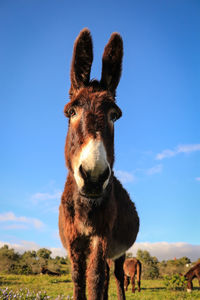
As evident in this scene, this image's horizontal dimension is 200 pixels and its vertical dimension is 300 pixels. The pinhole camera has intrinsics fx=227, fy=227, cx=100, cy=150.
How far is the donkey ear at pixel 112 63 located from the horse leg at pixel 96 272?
7.01 feet

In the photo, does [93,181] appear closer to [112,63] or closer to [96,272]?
[96,272]

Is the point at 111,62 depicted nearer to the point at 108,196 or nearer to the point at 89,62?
the point at 89,62

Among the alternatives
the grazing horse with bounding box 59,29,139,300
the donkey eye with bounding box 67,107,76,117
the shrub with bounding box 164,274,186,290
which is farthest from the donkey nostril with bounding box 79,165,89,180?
the shrub with bounding box 164,274,186,290

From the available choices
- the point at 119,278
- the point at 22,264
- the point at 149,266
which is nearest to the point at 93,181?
the point at 119,278

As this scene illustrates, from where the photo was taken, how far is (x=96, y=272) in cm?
262

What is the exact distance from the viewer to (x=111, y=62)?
3.29m

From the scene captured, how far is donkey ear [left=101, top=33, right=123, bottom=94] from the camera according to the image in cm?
322

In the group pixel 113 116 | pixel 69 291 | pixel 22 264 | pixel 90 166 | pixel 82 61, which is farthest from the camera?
pixel 22 264

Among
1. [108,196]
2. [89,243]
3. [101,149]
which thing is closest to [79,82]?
[101,149]

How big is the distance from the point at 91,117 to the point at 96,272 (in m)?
1.79

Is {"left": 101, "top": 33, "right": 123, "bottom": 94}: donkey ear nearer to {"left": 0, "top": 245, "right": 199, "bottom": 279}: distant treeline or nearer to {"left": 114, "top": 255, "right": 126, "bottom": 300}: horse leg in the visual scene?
{"left": 114, "top": 255, "right": 126, "bottom": 300}: horse leg

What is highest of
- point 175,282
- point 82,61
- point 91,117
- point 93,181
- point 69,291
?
point 82,61

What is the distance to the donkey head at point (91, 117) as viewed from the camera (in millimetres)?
2242

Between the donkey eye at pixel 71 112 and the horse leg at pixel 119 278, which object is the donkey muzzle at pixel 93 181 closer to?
the donkey eye at pixel 71 112
